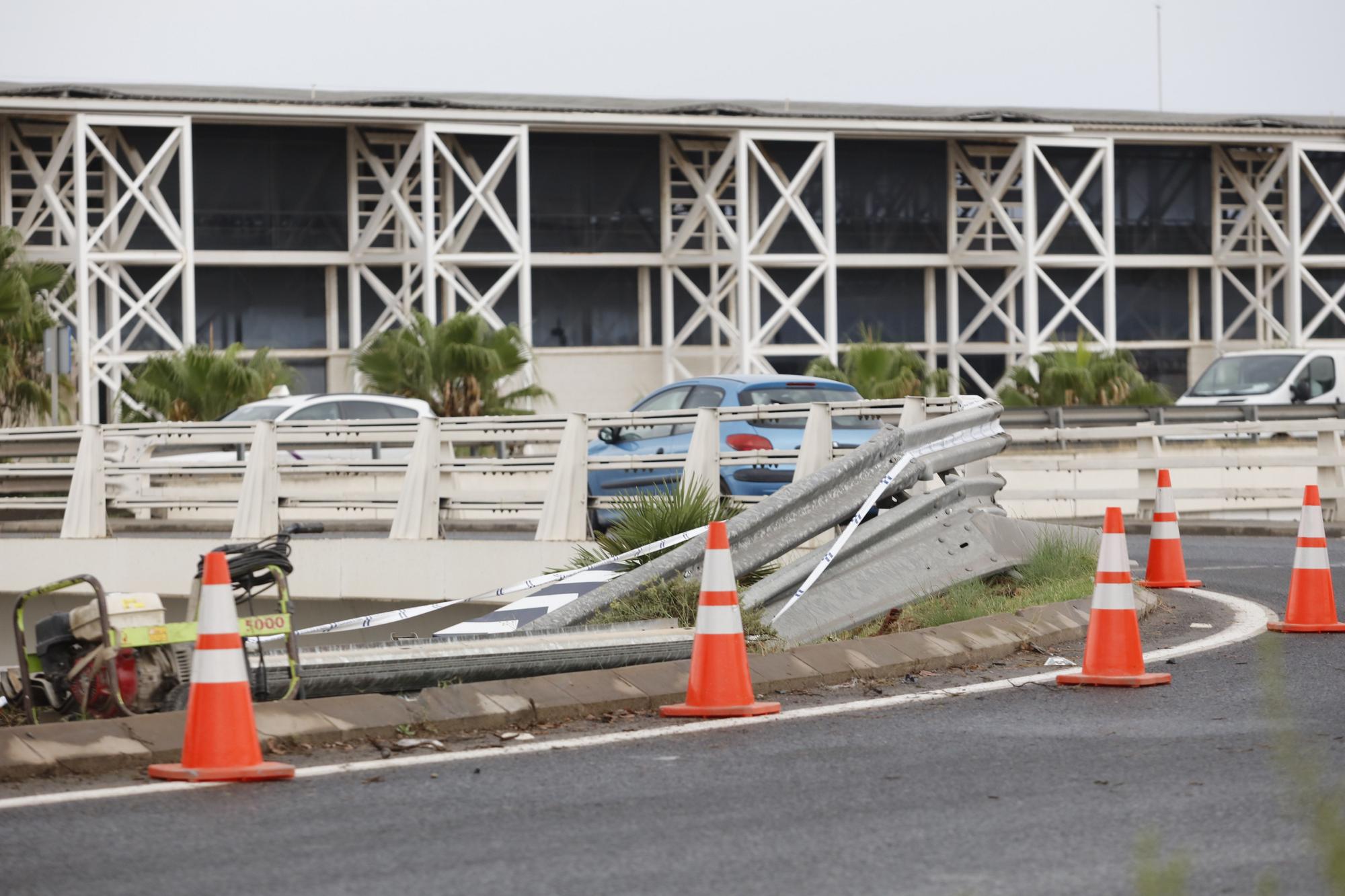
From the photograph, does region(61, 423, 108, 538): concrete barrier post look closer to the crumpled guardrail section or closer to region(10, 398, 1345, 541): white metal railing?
region(10, 398, 1345, 541): white metal railing

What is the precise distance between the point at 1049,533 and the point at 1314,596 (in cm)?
210

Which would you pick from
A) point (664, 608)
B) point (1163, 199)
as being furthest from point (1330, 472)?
point (1163, 199)

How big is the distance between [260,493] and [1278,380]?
21.2m

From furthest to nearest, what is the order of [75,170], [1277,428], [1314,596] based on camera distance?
[75,170] → [1277,428] → [1314,596]

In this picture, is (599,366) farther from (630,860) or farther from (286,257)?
(630,860)

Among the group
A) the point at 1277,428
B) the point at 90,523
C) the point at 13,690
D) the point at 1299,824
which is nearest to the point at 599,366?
the point at 1277,428

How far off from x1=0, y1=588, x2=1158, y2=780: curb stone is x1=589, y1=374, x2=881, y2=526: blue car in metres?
4.59

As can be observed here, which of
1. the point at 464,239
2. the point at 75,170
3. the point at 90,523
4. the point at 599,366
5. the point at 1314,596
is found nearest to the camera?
the point at 1314,596

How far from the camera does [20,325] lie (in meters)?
31.0

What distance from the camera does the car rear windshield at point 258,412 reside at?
81.3ft

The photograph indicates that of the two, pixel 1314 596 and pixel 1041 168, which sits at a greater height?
pixel 1041 168

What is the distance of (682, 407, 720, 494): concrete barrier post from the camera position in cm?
1268

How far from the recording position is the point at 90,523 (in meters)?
16.4

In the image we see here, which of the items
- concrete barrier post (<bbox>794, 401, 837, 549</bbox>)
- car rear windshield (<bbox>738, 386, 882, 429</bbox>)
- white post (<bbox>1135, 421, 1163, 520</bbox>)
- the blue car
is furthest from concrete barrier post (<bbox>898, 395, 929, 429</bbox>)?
white post (<bbox>1135, 421, 1163, 520</bbox>)
